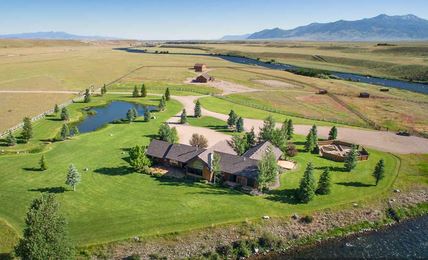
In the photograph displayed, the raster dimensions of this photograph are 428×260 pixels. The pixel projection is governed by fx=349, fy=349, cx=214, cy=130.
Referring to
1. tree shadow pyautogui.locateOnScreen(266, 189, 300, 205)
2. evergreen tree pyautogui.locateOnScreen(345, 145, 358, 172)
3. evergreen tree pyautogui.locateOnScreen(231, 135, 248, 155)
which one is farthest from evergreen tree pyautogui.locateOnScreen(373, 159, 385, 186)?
evergreen tree pyautogui.locateOnScreen(231, 135, 248, 155)

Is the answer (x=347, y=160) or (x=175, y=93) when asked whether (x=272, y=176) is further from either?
(x=175, y=93)

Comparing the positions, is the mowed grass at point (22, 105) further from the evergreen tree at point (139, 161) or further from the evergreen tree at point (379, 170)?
the evergreen tree at point (379, 170)

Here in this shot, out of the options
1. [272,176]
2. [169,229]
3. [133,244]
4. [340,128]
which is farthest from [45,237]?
[340,128]

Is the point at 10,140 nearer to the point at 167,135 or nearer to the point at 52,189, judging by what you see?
the point at 52,189

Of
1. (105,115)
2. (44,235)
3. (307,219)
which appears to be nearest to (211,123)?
(105,115)

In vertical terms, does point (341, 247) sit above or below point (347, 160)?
below

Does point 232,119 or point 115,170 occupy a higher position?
point 232,119
